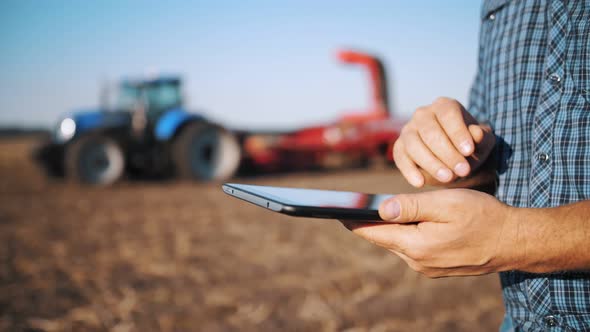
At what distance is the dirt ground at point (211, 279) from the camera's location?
8.50 feet

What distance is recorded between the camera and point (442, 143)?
101 cm

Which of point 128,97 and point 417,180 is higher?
point 417,180

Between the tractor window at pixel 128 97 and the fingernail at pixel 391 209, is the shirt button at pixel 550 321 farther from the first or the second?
the tractor window at pixel 128 97

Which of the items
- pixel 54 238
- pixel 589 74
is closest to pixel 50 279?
pixel 54 238

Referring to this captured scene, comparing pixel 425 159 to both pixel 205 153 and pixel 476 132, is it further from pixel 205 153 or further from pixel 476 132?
pixel 205 153

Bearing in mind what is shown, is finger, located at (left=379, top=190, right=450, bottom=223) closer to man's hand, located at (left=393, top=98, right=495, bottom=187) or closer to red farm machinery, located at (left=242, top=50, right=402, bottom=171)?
man's hand, located at (left=393, top=98, right=495, bottom=187)

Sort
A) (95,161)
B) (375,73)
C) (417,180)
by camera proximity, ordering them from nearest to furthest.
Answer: (417,180) < (95,161) < (375,73)

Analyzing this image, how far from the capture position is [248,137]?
31.9ft

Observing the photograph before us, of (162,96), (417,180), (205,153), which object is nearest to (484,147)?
(417,180)

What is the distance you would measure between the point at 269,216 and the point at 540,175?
455cm

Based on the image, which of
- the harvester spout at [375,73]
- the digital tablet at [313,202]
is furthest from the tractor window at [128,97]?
the digital tablet at [313,202]

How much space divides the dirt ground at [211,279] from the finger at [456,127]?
1748 millimetres

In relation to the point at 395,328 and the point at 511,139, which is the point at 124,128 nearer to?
the point at 395,328

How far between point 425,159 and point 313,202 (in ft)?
0.93
